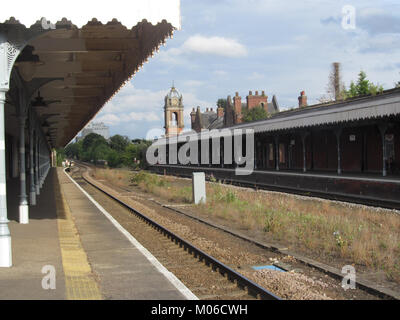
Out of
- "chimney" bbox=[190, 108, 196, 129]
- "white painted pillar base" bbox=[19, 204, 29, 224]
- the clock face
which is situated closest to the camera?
"white painted pillar base" bbox=[19, 204, 29, 224]

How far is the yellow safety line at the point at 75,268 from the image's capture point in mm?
5787

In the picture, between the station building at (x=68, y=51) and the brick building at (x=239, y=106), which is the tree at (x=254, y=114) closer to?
the brick building at (x=239, y=106)

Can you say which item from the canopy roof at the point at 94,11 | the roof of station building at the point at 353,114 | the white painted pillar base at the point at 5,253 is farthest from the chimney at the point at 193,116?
the white painted pillar base at the point at 5,253

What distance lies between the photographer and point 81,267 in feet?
24.3

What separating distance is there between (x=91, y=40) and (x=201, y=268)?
5995mm

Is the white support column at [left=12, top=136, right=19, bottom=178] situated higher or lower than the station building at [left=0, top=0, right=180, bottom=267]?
A: lower

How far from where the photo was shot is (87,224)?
12672 mm

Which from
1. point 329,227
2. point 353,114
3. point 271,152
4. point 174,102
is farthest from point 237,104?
point 329,227

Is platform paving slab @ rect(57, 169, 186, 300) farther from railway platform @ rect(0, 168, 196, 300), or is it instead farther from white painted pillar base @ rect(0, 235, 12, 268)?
white painted pillar base @ rect(0, 235, 12, 268)

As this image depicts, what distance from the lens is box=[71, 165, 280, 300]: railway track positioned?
6.17 metres

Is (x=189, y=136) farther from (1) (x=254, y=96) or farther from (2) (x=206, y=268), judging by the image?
(1) (x=254, y=96)

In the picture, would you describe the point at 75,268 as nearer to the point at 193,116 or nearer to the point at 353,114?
the point at 353,114

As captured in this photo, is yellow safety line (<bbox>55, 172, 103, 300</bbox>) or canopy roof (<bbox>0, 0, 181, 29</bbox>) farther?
canopy roof (<bbox>0, 0, 181, 29</bbox>)

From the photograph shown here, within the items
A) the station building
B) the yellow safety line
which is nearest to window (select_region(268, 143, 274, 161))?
the station building
